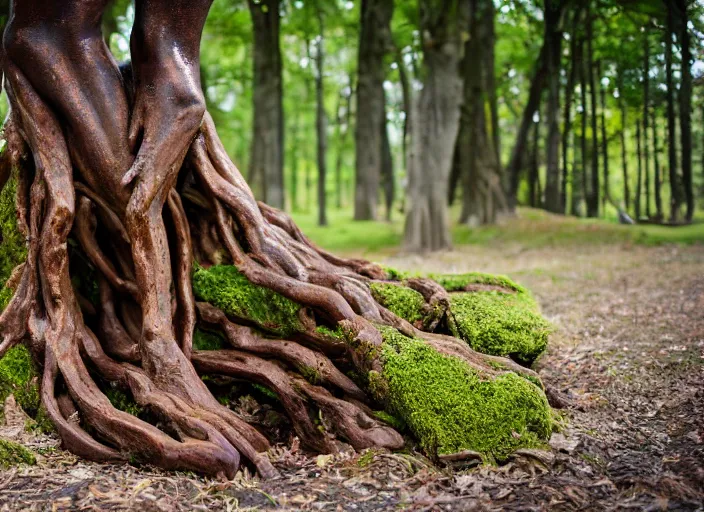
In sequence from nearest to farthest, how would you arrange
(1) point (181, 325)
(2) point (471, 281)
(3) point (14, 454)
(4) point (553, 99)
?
(3) point (14, 454) → (1) point (181, 325) → (2) point (471, 281) → (4) point (553, 99)

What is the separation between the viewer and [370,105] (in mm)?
23844

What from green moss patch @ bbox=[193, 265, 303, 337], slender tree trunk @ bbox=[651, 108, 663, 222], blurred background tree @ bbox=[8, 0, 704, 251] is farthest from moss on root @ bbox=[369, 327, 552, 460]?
slender tree trunk @ bbox=[651, 108, 663, 222]

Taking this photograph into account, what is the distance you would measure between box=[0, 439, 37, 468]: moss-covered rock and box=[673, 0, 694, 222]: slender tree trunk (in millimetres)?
14855

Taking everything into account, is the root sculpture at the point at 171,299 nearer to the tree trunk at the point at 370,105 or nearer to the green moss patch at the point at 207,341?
the green moss patch at the point at 207,341

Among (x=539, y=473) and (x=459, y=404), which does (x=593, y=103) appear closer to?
(x=459, y=404)

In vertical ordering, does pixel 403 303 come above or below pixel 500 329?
above

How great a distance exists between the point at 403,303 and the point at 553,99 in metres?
17.7

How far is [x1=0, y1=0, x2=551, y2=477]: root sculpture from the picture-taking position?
440 cm

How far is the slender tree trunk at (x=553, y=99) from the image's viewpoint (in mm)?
19828

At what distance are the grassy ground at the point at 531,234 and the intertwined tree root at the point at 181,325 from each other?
39.6 feet

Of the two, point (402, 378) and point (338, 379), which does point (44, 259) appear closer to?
point (338, 379)

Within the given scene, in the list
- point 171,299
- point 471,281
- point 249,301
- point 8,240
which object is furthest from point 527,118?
point 8,240

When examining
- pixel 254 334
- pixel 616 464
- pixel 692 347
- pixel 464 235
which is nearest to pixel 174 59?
pixel 254 334

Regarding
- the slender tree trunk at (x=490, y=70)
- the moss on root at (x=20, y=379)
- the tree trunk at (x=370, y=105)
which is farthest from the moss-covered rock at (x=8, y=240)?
the tree trunk at (x=370, y=105)
